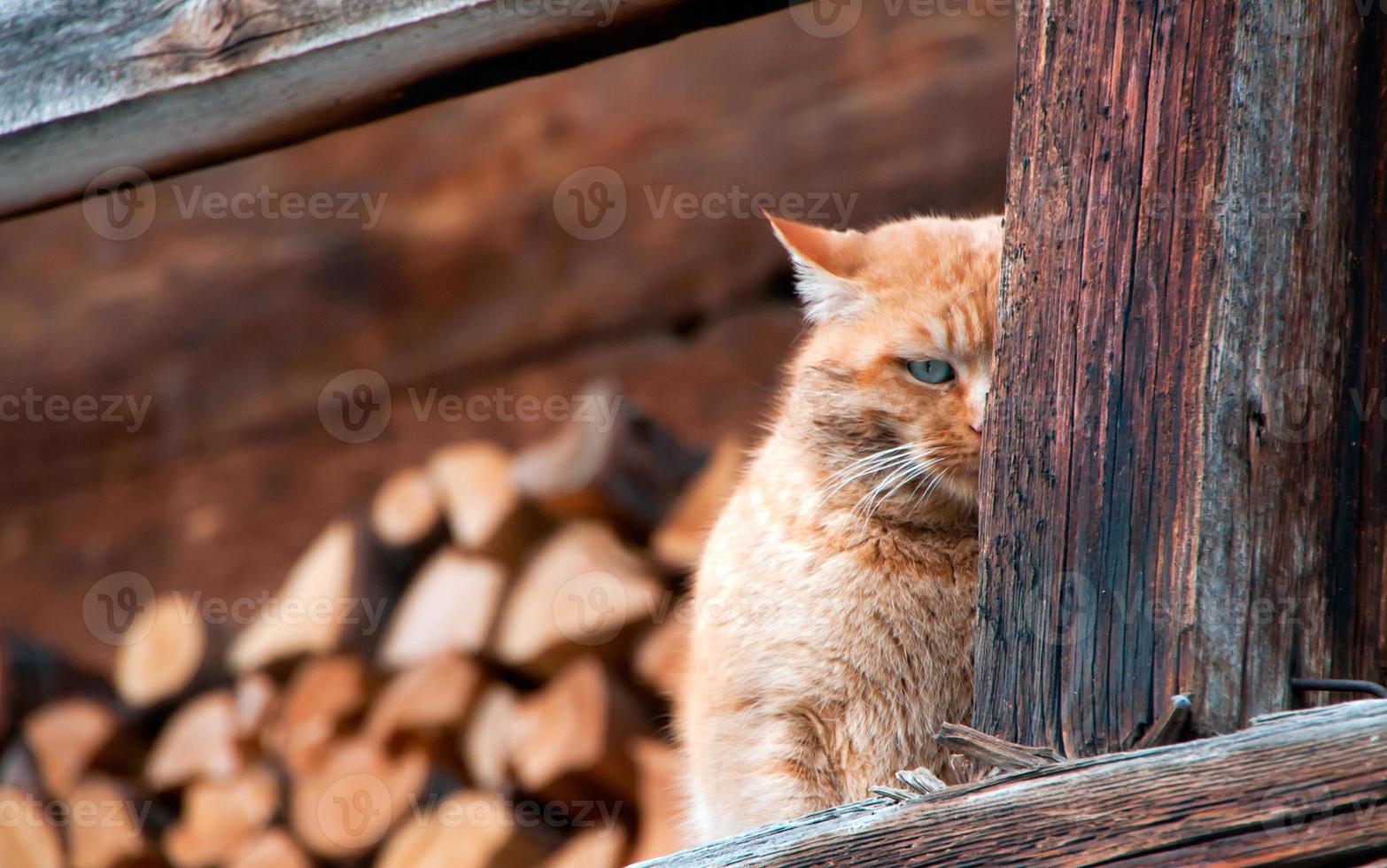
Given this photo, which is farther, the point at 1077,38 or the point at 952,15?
the point at 952,15

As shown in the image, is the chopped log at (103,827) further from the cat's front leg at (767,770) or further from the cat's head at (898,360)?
the cat's head at (898,360)

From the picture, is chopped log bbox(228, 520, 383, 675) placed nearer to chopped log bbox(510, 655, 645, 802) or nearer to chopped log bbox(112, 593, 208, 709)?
chopped log bbox(112, 593, 208, 709)

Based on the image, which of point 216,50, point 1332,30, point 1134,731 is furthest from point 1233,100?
point 216,50

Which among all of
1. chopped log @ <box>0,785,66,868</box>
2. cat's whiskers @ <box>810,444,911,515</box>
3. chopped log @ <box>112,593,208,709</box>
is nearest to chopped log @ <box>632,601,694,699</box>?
cat's whiskers @ <box>810,444,911,515</box>

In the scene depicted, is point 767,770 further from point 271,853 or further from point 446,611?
point 271,853

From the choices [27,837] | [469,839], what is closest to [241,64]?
[469,839]

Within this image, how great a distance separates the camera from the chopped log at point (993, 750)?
4.19 ft

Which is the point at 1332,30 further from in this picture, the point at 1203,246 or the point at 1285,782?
the point at 1285,782

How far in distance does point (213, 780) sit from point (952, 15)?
9.51ft

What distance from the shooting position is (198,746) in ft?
10.9

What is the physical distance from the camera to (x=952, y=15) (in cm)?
398

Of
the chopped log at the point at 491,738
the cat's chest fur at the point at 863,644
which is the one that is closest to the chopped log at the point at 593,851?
the chopped log at the point at 491,738

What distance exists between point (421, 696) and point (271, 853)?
50 centimetres

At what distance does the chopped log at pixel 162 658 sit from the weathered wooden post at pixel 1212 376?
263 centimetres
